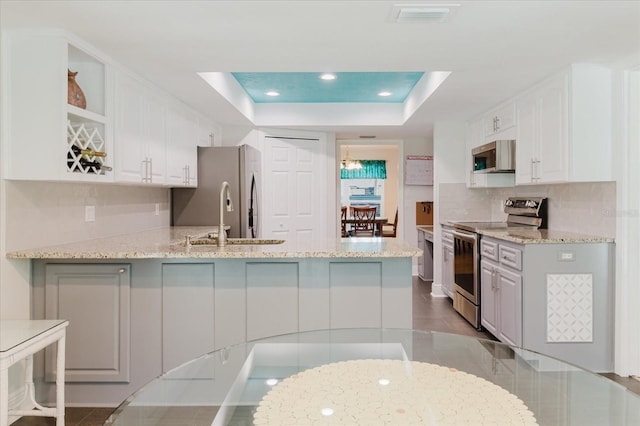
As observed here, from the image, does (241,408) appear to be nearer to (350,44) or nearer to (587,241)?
(350,44)

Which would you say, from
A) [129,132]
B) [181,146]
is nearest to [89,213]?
[129,132]

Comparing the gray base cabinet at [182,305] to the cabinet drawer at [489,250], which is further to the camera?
the cabinet drawer at [489,250]

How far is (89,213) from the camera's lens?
3223 mm

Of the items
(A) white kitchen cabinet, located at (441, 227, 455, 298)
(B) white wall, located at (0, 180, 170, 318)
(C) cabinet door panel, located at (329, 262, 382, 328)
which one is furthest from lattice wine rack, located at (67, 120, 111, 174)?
(A) white kitchen cabinet, located at (441, 227, 455, 298)

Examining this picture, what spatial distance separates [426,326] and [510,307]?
1.05 metres

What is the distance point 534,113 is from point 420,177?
320 centimetres

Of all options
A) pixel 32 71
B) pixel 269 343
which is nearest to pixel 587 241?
pixel 269 343

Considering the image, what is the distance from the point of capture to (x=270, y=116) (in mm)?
5625

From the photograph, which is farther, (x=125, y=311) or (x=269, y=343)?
(x=125, y=311)

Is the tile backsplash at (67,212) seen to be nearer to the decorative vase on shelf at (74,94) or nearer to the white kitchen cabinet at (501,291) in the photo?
the decorative vase on shelf at (74,94)

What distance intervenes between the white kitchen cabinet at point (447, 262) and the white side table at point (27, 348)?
3848 millimetres

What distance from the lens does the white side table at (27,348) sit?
189cm

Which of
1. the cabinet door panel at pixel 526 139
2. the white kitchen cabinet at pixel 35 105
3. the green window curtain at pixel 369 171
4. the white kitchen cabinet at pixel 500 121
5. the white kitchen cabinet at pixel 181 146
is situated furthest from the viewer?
the green window curtain at pixel 369 171

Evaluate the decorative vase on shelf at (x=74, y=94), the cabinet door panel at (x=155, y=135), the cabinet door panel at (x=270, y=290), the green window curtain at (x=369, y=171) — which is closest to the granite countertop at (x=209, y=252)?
the cabinet door panel at (x=270, y=290)
